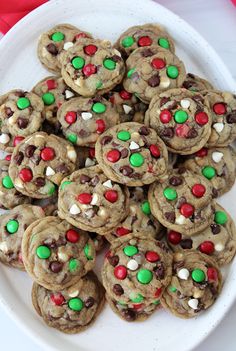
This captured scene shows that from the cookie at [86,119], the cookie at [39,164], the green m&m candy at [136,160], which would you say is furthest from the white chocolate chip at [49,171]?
the green m&m candy at [136,160]

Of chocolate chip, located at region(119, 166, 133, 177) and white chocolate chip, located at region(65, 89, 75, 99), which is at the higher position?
white chocolate chip, located at region(65, 89, 75, 99)

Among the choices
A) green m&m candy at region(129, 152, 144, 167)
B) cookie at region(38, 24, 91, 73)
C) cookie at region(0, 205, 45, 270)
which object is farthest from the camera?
cookie at region(38, 24, 91, 73)

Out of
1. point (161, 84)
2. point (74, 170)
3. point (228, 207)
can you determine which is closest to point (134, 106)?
point (161, 84)

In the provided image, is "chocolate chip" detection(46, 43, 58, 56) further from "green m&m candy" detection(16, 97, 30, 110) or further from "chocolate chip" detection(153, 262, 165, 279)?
"chocolate chip" detection(153, 262, 165, 279)

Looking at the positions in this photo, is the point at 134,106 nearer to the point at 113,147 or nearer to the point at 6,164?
the point at 113,147

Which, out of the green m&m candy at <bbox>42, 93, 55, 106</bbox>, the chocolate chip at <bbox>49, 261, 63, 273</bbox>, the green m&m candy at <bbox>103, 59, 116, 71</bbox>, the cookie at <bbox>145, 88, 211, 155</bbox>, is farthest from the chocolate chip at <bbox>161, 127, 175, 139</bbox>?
the chocolate chip at <bbox>49, 261, 63, 273</bbox>

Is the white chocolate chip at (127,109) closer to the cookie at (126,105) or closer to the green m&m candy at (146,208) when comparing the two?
the cookie at (126,105)
